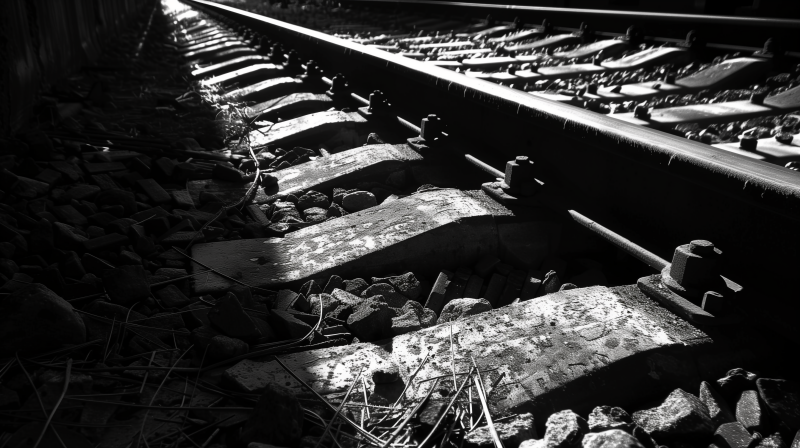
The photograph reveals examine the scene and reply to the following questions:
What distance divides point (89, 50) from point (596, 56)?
18.9ft

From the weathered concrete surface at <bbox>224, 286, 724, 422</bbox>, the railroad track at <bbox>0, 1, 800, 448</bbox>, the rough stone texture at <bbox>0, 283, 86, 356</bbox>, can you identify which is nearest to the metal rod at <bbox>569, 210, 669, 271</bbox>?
the railroad track at <bbox>0, 1, 800, 448</bbox>

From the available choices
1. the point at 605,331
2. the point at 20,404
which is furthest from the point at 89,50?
the point at 605,331

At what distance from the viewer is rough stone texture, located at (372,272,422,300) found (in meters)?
2.19

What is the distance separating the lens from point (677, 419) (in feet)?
4.55

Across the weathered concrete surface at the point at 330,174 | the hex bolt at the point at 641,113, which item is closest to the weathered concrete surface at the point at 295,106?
the weathered concrete surface at the point at 330,174

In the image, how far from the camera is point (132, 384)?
5.25ft

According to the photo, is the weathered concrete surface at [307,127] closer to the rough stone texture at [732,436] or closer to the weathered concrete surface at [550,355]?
the weathered concrete surface at [550,355]

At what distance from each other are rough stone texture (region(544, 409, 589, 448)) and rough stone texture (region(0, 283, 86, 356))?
125cm

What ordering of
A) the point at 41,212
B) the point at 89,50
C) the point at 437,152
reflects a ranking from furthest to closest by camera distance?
the point at 89,50, the point at 437,152, the point at 41,212

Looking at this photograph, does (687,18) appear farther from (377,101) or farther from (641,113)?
(377,101)

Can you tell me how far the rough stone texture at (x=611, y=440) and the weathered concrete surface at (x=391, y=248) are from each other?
3.55 feet

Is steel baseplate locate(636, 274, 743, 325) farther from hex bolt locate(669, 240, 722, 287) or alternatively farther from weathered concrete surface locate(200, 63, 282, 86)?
weathered concrete surface locate(200, 63, 282, 86)

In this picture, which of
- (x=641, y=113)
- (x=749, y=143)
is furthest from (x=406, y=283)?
(x=641, y=113)

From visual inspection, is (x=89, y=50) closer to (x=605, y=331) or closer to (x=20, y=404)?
(x=20, y=404)
